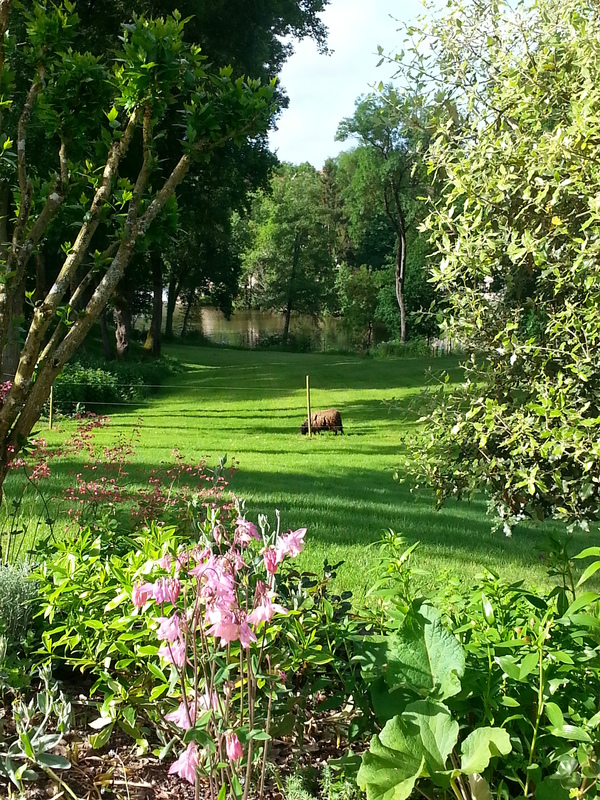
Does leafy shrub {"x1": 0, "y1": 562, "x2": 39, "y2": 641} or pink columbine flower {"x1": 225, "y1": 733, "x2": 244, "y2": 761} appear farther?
leafy shrub {"x1": 0, "y1": 562, "x2": 39, "y2": 641}

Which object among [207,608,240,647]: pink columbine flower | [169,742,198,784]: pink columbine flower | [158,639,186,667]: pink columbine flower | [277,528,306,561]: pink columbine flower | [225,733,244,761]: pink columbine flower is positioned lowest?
[169,742,198,784]: pink columbine flower

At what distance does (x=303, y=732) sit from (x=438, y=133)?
10.4ft

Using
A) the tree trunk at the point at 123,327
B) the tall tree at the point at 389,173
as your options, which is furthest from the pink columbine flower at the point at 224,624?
the tall tree at the point at 389,173

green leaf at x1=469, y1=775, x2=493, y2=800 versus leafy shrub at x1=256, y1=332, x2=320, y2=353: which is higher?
leafy shrub at x1=256, y1=332, x2=320, y2=353

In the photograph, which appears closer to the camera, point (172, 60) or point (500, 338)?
point (172, 60)

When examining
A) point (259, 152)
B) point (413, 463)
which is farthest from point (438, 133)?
point (259, 152)

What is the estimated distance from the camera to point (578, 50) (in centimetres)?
316

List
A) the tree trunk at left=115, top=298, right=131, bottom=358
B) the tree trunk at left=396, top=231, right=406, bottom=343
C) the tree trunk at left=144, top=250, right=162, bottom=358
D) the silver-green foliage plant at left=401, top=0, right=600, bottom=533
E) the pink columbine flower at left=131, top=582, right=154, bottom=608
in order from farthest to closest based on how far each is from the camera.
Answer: the tree trunk at left=396, top=231, right=406, bottom=343 < the tree trunk at left=144, top=250, right=162, bottom=358 < the tree trunk at left=115, top=298, right=131, bottom=358 < the silver-green foliage plant at left=401, top=0, right=600, bottom=533 < the pink columbine flower at left=131, top=582, right=154, bottom=608

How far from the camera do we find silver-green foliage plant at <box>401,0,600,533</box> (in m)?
3.11

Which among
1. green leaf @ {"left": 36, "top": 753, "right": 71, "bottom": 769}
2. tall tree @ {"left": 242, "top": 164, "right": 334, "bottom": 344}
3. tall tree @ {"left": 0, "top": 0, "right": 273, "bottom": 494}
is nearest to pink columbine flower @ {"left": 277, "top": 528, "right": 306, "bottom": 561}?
green leaf @ {"left": 36, "top": 753, "right": 71, "bottom": 769}

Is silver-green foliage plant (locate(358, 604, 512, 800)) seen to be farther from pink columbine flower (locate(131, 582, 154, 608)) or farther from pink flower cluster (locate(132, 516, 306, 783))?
pink columbine flower (locate(131, 582, 154, 608))

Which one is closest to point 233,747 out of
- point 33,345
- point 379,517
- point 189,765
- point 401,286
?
point 189,765

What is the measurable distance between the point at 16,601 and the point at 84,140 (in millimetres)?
2196

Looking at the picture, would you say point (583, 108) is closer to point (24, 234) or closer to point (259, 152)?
point (24, 234)
